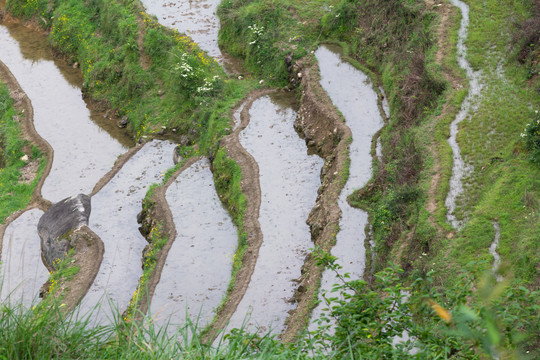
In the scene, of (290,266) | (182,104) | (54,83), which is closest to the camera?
(290,266)

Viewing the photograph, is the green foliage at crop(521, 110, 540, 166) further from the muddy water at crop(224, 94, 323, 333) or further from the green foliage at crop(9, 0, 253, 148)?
the green foliage at crop(9, 0, 253, 148)

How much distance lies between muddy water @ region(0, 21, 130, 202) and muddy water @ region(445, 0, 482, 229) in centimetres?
1356

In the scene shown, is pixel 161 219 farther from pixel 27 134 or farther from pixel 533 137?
pixel 533 137

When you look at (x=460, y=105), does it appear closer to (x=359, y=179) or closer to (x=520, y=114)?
(x=520, y=114)

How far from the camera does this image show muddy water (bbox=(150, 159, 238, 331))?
53.2 feet

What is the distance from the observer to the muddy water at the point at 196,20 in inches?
1111

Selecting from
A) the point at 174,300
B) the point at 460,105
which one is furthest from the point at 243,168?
the point at 460,105

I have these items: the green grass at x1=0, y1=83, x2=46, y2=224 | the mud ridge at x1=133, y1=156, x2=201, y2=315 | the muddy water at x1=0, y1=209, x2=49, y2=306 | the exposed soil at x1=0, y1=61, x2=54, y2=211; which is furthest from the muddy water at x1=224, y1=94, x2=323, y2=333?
the green grass at x1=0, y1=83, x2=46, y2=224

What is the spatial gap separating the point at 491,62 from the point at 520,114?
349 centimetres

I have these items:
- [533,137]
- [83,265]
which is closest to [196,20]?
[83,265]

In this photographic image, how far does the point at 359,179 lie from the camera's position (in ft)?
61.2

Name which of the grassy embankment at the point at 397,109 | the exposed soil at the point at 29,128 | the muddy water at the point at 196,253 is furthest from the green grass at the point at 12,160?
the grassy embankment at the point at 397,109

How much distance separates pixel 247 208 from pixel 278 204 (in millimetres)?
1024

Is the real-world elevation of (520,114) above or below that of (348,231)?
above
